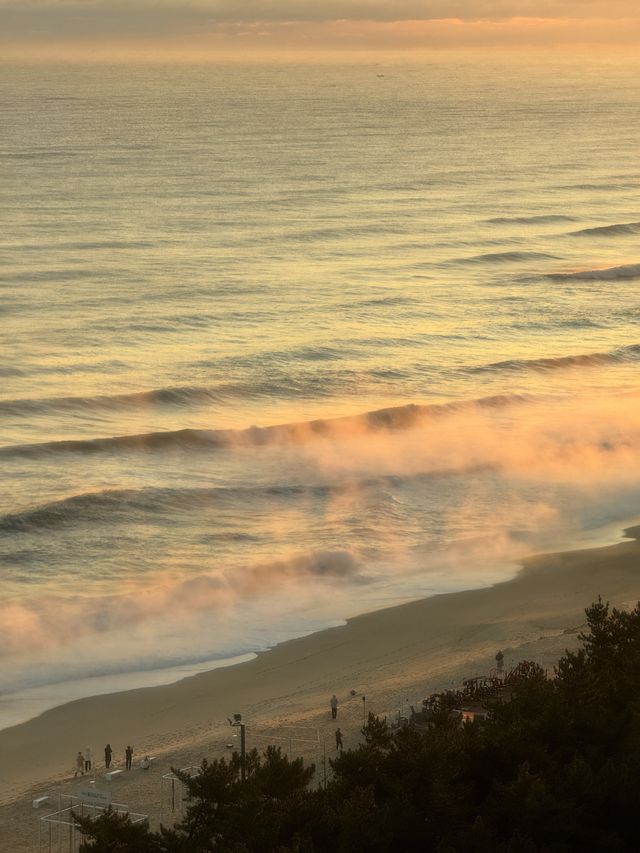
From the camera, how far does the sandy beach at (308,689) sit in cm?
2611

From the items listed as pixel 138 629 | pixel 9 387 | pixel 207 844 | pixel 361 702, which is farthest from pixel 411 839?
pixel 9 387

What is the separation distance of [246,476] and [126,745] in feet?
61.5

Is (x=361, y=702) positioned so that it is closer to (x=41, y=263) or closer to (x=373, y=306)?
(x=373, y=306)

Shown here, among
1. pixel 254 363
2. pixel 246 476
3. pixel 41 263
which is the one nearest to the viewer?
pixel 246 476

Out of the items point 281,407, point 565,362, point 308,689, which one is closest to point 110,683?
point 308,689

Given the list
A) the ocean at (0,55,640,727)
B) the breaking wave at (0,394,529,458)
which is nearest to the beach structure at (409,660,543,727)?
the ocean at (0,55,640,727)

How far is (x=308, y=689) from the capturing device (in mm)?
30172

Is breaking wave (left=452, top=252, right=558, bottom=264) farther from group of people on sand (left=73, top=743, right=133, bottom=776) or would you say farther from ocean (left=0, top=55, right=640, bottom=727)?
group of people on sand (left=73, top=743, right=133, bottom=776)

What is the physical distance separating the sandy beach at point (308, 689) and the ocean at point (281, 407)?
1.00m

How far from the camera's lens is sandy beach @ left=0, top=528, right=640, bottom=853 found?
2611 centimetres

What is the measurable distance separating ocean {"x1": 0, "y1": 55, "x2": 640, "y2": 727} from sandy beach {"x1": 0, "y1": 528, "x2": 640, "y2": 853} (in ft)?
3.29

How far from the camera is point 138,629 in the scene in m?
33.2

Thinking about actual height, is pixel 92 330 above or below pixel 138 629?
above

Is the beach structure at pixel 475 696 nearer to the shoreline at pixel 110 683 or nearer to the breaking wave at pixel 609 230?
the shoreline at pixel 110 683
